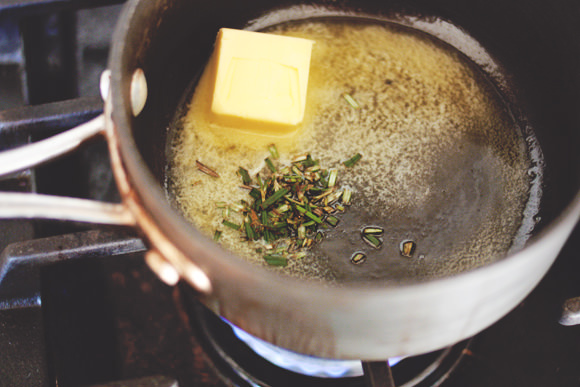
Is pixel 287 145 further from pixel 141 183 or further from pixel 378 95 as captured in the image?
pixel 141 183

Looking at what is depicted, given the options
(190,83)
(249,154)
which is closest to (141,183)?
(249,154)

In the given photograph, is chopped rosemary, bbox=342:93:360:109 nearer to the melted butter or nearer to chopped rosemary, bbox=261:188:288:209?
the melted butter

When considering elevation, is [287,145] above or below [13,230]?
above

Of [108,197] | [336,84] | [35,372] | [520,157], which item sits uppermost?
[336,84]

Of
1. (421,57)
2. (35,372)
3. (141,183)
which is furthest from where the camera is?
(421,57)

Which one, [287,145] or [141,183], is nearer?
[141,183]

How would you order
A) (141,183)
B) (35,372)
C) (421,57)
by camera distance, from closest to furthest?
(141,183) → (35,372) → (421,57)

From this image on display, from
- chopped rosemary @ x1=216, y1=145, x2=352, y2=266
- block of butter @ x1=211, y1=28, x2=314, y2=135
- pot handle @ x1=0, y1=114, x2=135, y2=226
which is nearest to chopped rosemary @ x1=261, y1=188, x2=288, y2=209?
chopped rosemary @ x1=216, y1=145, x2=352, y2=266

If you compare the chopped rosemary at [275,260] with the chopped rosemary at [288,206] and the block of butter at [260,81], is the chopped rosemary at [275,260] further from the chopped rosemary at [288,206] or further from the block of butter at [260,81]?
the block of butter at [260,81]
